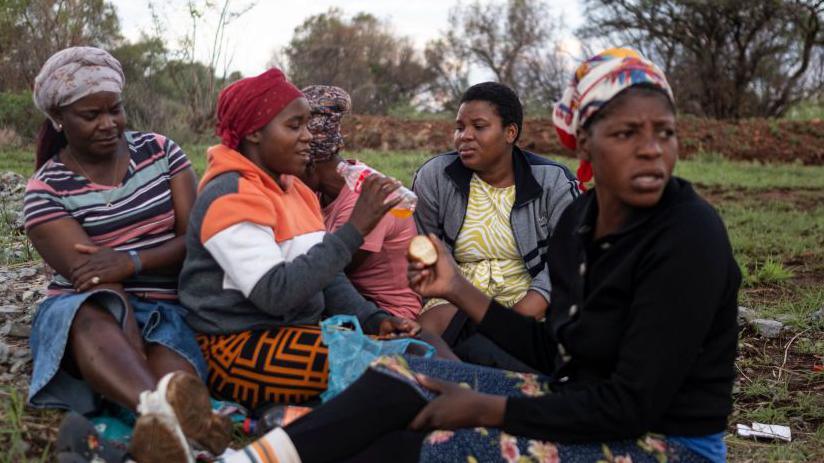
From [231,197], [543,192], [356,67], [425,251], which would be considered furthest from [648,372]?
[356,67]

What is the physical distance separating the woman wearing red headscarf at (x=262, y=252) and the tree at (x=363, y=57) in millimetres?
17623

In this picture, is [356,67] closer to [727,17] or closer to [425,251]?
[727,17]

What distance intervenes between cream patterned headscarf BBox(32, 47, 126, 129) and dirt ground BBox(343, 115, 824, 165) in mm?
9062

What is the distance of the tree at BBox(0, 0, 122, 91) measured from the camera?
462 inches

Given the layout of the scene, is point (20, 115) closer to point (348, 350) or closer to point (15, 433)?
point (15, 433)

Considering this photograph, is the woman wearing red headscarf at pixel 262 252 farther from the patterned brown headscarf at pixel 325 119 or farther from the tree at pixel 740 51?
the tree at pixel 740 51

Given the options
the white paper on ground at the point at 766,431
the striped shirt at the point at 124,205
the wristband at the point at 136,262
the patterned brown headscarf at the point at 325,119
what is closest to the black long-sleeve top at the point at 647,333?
the white paper on ground at the point at 766,431

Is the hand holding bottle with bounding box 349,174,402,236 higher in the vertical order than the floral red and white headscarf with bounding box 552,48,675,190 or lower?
lower

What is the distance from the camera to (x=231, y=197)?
2879 mm

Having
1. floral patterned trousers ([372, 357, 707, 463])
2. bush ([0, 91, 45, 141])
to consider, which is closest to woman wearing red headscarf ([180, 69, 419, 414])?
floral patterned trousers ([372, 357, 707, 463])

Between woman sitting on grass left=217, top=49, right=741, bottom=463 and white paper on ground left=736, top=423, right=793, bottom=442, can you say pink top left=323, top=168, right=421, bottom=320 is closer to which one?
white paper on ground left=736, top=423, right=793, bottom=442

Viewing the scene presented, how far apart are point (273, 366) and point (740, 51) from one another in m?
16.6

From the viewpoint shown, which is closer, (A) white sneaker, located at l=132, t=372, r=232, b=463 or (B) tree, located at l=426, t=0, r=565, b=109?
(A) white sneaker, located at l=132, t=372, r=232, b=463

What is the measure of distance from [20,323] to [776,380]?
342 cm
